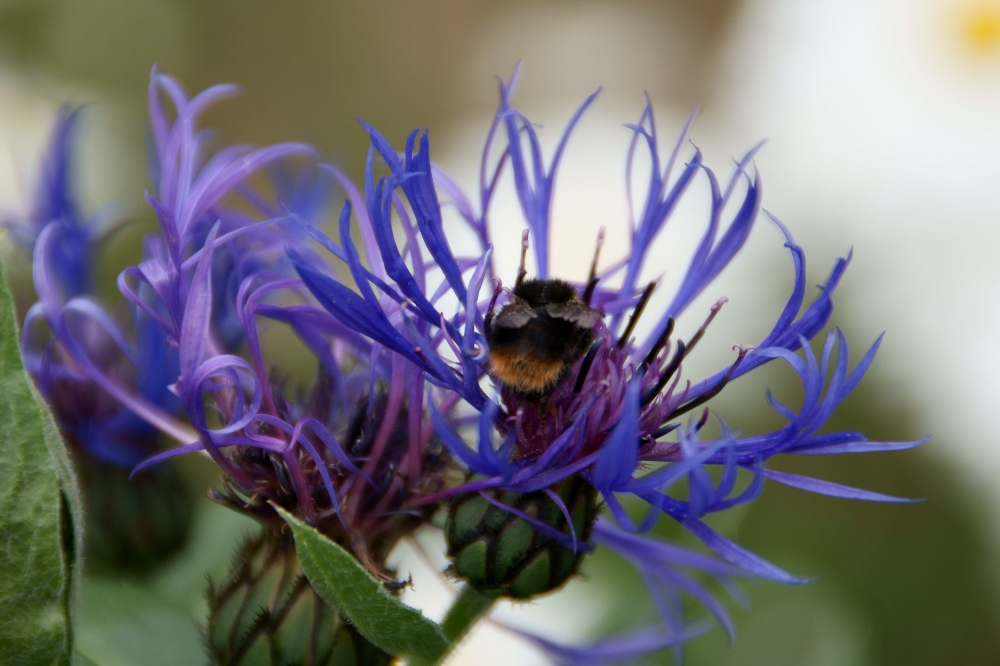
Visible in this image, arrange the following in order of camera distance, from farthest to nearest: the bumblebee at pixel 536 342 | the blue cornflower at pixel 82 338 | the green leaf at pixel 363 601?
the blue cornflower at pixel 82 338 → the bumblebee at pixel 536 342 → the green leaf at pixel 363 601

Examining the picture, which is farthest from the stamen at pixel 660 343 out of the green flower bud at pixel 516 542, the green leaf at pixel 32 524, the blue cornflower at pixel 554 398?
the green leaf at pixel 32 524

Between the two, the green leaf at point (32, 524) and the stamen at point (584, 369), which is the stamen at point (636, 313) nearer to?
the stamen at point (584, 369)

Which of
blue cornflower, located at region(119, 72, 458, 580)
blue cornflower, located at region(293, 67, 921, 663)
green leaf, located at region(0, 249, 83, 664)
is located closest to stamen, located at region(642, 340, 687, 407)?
blue cornflower, located at region(293, 67, 921, 663)

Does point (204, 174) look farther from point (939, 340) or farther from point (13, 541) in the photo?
point (939, 340)

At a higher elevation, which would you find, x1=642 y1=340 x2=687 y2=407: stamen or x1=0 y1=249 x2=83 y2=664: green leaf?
x1=642 y1=340 x2=687 y2=407: stamen

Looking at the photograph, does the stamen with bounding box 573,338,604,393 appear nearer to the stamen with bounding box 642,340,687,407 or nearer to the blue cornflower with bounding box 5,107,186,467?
the stamen with bounding box 642,340,687,407

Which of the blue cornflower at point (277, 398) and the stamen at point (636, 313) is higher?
the stamen at point (636, 313)
